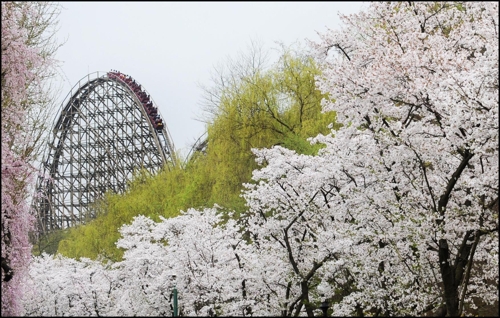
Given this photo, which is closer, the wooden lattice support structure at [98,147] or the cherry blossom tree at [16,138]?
the cherry blossom tree at [16,138]

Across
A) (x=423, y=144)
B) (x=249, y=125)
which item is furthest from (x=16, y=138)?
(x=249, y=125)

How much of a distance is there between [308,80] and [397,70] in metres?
10.0

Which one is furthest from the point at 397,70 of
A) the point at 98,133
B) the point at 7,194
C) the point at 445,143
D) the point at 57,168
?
the point at 57,168

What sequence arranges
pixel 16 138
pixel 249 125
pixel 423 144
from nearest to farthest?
1. pixel 423 144
2. pixel 16 138
3. pixel 249 125

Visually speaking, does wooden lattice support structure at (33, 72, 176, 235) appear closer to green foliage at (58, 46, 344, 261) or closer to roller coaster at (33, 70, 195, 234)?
roller coaster at (33, 70, 195, 234)

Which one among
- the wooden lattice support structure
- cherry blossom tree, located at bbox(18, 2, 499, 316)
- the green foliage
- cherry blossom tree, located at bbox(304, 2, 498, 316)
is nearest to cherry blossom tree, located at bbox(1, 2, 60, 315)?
cherry blossom tree, located at bbox(18, 2, 499, 316)

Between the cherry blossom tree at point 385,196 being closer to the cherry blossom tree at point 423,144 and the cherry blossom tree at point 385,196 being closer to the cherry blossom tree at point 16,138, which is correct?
the cherry blossom tree at point 423,144

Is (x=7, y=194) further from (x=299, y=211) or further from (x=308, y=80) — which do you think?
(x=308, y=80)

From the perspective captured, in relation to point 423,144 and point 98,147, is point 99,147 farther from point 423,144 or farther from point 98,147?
point 423,144

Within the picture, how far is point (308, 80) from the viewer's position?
19594mm

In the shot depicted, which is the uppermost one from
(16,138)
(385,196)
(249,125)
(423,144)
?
Result: (249,125)

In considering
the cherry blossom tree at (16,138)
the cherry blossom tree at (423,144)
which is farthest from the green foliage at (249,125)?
the cherry blossom tree at (16,138)

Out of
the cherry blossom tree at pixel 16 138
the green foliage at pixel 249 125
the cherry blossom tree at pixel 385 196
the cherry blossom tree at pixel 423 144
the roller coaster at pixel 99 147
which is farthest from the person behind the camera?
the roller coaster at pixel 99 147

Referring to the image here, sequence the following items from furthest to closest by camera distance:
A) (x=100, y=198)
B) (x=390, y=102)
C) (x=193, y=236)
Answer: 1. (x=100, y=198)
2. (x=193, y=236)
3. (x=390, y=102)
